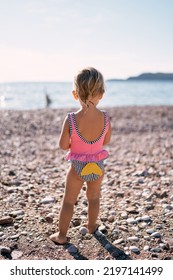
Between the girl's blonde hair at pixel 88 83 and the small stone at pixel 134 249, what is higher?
the girl's blonde hair at pixel 88 83

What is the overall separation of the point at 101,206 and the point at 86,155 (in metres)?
1.80

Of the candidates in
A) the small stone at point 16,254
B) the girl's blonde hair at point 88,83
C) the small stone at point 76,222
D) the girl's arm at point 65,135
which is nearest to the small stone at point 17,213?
the small stone at point 76,222

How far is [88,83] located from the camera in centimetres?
389

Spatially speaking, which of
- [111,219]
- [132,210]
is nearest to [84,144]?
[111,219]

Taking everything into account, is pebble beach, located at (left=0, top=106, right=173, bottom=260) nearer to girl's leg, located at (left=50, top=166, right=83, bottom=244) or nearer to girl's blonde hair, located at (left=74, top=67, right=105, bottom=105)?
girl's leg, located at (left=50, top=166, right=83, bottom=244)

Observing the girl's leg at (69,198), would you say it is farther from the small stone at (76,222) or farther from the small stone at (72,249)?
the small stone at (76,222)

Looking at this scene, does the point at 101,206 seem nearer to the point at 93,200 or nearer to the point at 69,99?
the point at 93,200

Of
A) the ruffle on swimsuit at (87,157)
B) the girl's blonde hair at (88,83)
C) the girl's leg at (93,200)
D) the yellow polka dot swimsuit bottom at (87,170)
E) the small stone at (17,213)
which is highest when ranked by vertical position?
the girl's blonde hair at (88,83)

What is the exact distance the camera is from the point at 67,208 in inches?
173

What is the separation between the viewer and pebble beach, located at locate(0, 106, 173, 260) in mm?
4344

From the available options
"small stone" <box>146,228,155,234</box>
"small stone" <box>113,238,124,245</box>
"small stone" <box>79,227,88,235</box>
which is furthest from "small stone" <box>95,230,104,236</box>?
"small stone" <box>146,228,155,234</box>

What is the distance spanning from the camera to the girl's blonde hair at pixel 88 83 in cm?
389

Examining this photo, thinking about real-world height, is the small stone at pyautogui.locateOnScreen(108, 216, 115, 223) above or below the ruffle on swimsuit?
below
